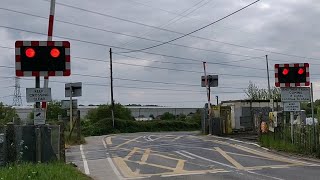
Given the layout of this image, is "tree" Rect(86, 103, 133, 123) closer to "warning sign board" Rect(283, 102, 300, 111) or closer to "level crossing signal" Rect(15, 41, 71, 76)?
"warning sign board" Rect(283, 102, 300, 111)

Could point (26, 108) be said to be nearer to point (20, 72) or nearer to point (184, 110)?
point (184, 110)

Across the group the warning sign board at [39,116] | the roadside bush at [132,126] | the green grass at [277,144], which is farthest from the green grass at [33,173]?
the roadside bush at [132,126]

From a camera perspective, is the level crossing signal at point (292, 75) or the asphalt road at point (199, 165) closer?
Result: the asphalt road at point (199, 165)

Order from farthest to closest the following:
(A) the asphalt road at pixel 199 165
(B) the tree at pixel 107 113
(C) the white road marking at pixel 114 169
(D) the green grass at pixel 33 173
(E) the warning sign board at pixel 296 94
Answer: (B) the tree at pixel 107 113
(E) the warning sign board at pixel 296 94
(C) the white road marking at pixel 114 169
(A) the asphalt road at pixel 199 165
(D) the green grass at pixel 33 173

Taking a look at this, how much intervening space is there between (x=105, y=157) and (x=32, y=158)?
780 cm

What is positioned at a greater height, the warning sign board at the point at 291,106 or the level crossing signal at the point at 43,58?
the level crossing signal at the point at 43,58

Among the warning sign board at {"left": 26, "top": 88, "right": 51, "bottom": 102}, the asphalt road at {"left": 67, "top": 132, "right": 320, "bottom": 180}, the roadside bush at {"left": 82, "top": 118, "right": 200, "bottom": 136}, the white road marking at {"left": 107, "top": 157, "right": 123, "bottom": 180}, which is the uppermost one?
the warning sign board at {"left": 26, "top": 88, "right": 51, "bottom": 102}

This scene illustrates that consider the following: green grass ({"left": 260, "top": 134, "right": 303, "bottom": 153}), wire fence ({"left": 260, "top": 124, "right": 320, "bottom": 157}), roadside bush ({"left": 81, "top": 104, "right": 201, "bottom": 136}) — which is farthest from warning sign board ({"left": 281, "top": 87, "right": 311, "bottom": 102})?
roadside bush ({"left": 81, "top": 104, "right": 201, "bottom": 136})

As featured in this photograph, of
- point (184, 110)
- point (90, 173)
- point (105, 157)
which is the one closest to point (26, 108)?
point (184, 110)

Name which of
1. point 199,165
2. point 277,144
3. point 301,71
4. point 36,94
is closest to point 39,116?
point 36,94

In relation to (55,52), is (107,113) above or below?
below

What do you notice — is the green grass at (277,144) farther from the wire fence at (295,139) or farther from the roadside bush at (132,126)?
the roadside bush at (132,126)

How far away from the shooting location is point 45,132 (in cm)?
1359

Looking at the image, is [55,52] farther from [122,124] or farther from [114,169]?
[122,124]
